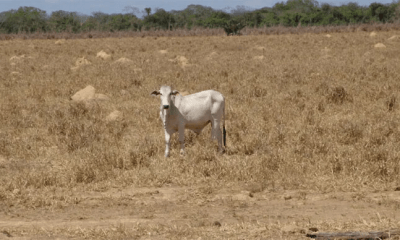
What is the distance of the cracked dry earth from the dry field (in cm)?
1

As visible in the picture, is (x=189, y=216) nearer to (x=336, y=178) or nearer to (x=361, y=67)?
(x=336, y=178)

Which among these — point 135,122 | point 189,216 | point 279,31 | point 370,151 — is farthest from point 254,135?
point 279,31

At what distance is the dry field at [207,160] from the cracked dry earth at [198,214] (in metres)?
0.01

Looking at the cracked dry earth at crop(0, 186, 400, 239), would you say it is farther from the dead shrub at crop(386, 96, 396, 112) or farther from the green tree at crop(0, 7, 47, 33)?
the green tree at crop(0, 7, 47, 33)

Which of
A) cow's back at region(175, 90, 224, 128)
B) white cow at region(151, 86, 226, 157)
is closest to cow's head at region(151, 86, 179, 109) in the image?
white cow at region(151, 86, 226, 157)

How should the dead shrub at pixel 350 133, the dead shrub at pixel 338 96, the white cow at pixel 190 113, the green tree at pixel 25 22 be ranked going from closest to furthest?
the white cow at pixel 190 113 → the dead shrub at pixel 350 133 → the dead shrub at pixel 338 96 → the green tree at pixel 25 22

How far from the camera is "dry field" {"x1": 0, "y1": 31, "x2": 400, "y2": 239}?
5.35 m

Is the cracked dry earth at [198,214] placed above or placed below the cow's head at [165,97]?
below

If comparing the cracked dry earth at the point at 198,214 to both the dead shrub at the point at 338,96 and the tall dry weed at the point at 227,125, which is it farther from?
the dead shrub at the point at 338,96

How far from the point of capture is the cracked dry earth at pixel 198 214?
4.98m

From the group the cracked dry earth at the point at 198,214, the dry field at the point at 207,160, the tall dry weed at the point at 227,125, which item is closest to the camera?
the cracked dry earth at the point at 198,214

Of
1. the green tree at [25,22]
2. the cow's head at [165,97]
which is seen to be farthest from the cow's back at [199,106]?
the green tree at [25,22]

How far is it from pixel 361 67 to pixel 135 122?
8084 millimetres

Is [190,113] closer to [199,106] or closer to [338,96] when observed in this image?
[199,106]
